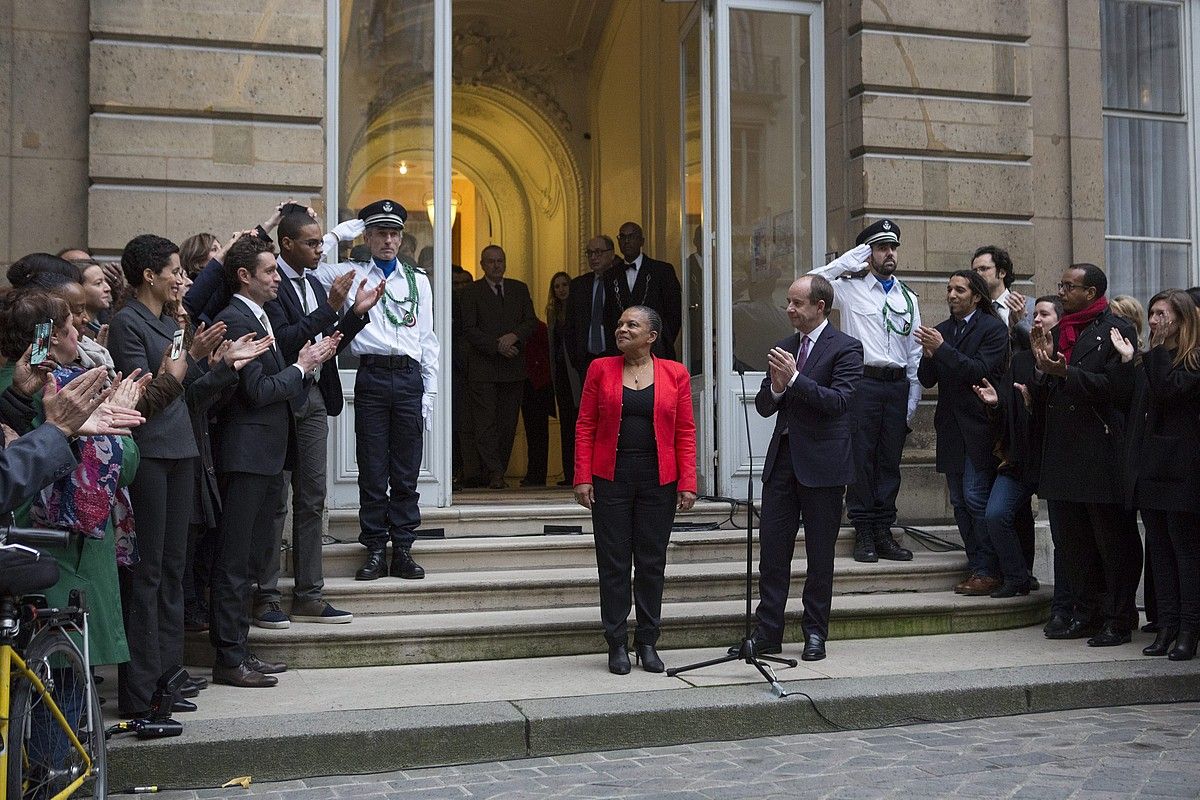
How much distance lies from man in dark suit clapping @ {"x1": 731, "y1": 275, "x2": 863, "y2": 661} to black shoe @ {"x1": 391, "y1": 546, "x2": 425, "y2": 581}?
2000 mm

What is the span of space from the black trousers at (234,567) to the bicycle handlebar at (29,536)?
Result: 4.93 ft

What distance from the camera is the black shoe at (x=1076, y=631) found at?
7.84 m

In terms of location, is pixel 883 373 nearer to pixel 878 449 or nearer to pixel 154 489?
pixel 878 449

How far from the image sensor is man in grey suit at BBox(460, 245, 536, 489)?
1158cm

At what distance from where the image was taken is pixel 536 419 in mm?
12648

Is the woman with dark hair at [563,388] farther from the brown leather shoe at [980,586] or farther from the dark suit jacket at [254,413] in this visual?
the dark suit jacket at [254,413]

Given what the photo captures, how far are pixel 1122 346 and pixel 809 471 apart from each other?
1.96 meters

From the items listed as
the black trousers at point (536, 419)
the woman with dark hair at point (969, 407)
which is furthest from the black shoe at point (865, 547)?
the black trousers at point (536, 419)

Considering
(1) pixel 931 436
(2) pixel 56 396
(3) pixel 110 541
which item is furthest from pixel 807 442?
(2) pixel 56 396

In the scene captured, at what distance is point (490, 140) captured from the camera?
16641mm

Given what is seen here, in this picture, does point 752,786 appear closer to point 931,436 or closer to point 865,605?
point 865,605

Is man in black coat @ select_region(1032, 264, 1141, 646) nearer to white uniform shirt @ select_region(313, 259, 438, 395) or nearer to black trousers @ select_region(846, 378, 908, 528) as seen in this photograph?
black trousers @ select_region(846, 378, 908, 528)

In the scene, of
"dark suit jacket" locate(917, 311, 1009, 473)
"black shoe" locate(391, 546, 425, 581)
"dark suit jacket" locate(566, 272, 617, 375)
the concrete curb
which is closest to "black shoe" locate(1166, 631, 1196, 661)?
the concrete curb

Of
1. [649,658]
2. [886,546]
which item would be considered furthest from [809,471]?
[886,546]
